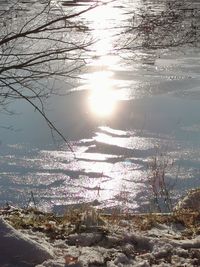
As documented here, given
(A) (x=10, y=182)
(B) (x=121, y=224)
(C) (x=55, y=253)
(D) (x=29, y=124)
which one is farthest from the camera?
(D) (x=29, y=124)

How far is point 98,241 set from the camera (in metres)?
4.16

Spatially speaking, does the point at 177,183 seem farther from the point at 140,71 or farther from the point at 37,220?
the point at 140,71

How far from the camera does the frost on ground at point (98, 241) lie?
3.70 meters

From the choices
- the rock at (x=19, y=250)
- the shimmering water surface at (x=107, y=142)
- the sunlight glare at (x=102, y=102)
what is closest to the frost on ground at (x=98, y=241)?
the rock at (x=19, y=250)

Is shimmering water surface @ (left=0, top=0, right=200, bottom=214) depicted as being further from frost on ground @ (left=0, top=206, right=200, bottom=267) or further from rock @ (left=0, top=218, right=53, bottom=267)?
rock @ (left=0, top=218, right=53, bottom=267)

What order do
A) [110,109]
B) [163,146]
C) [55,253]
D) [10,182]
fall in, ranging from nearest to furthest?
[55,253], [10,182], [163,146], [110,109]

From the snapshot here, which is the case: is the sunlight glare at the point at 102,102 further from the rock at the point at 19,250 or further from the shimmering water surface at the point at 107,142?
the rock at the point at 19,250

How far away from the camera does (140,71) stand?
57.8 feet

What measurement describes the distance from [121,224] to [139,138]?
7.12 meters

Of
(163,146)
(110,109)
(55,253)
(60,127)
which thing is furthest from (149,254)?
(110,109)

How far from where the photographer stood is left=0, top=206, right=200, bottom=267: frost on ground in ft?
12.1

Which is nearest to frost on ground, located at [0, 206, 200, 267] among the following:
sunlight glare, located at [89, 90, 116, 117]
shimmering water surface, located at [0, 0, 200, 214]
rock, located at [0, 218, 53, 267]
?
rock, located at [0, 218, 53, 267]

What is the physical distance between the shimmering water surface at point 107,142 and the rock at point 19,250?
4.01m

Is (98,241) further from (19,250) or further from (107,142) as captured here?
(107,142)
